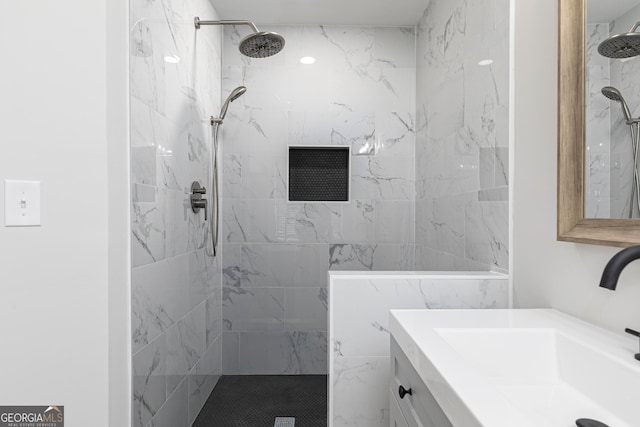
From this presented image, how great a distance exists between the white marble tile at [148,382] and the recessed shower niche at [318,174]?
149cm

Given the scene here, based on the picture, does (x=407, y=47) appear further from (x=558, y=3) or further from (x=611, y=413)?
(x=611, y=413)

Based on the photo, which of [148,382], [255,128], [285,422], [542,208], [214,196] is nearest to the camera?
[542,208]

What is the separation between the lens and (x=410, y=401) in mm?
958

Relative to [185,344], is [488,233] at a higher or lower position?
higher

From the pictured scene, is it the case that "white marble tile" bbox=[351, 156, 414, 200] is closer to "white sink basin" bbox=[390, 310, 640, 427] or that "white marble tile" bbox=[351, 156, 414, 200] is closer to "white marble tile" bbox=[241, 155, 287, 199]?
"white marble tile" bbox=[241, 155, 287, 199]

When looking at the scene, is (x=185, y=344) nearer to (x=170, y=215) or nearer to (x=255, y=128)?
(x=170, y=215)

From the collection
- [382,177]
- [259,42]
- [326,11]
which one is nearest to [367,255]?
[382,177]

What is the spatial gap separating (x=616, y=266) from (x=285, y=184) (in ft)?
7.44

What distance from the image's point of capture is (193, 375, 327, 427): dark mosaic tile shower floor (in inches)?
87.5

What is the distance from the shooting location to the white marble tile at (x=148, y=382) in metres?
1.46

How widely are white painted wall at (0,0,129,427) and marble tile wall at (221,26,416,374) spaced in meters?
1.60

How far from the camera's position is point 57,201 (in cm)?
115

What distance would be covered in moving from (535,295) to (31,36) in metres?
1.77

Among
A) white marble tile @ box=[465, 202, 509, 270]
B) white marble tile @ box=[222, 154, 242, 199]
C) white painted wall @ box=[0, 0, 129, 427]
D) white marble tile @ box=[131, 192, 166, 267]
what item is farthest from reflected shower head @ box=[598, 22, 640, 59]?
white marble tile @ box=[222, 154, 242, 199]
